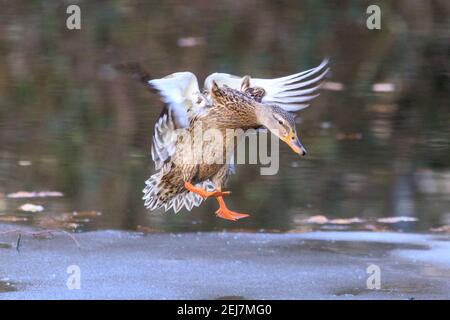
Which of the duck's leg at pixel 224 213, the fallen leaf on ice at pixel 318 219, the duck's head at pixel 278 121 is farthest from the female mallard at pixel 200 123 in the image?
the fallen leaf on ice at pixel 318 219

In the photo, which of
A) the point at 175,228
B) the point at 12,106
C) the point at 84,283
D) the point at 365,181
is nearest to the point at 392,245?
the point at 365,181

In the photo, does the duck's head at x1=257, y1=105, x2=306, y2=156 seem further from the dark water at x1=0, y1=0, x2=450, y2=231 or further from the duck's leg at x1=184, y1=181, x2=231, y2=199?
the dark water at x1=0, y1=0, x2=450, y2=231

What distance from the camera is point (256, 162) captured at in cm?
502

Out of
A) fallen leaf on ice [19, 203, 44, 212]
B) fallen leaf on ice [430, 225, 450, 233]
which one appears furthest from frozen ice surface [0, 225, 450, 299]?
fallen leaf on ice [19, 203, 44, 212]

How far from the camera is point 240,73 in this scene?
18.6 ft

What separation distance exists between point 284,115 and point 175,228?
0.85 metres

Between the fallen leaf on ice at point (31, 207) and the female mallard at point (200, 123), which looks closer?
the female mallard at point (200, 123)

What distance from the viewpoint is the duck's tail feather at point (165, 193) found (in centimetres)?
403

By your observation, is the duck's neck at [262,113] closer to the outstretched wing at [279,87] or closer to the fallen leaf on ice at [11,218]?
the outstretched wing at [279,87]

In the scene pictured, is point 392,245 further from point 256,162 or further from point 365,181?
point 256,162

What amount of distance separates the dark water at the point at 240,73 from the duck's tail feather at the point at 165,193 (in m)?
0.19

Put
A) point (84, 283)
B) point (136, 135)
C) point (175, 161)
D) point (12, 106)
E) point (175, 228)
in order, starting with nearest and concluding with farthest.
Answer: point (84, 283), point (175, 161), point (175, 228), point (136, 135), point (12, 106)

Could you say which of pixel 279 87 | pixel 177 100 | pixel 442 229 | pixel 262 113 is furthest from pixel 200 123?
pixel 442 229

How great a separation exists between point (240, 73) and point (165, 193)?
1781mm
